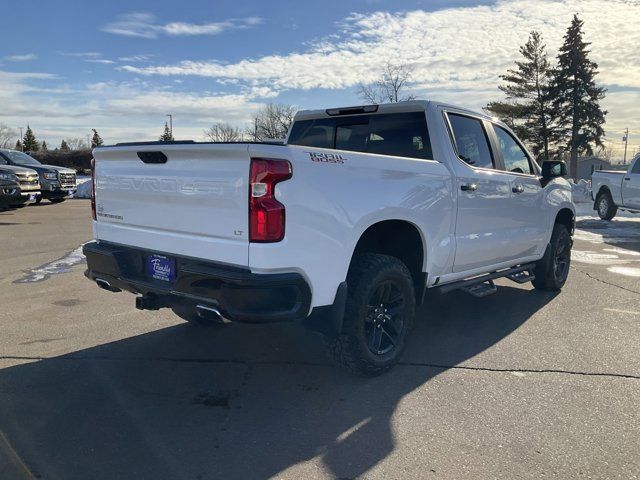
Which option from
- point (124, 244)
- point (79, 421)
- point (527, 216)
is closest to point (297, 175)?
point (124, 244)

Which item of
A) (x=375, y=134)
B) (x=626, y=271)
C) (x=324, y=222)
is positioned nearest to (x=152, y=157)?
(x=324, y=222)

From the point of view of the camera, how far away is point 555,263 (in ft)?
22.0

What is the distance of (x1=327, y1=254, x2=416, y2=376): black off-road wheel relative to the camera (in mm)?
3797

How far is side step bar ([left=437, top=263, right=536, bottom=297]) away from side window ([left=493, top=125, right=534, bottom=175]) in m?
1.08

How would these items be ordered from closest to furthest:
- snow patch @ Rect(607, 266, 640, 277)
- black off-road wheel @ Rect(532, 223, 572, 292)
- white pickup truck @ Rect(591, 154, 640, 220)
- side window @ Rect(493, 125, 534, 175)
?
side window @ Rect(493, 125, 534, 175) → black off-road wheel @ Rect(532, 223, 572, 292) → snow patch @ Rect(607, 266, 640, 277) → white pickup truck @ Rect(591, 154, 640, 220)

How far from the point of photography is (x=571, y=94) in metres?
44.0

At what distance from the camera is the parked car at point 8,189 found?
1516cm

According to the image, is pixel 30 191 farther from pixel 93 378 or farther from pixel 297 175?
pixel 297 175

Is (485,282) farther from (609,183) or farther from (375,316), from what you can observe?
(609,183)

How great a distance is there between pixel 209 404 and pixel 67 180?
58.9ft

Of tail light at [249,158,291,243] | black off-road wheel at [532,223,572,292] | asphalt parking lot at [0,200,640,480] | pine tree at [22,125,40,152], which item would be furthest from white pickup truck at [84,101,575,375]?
pine tree at [22,125,40,152]

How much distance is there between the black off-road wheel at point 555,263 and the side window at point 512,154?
108cm

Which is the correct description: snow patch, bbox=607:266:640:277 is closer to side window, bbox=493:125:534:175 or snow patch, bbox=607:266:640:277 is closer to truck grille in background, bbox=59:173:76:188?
side window, bbox=493:125:534:175

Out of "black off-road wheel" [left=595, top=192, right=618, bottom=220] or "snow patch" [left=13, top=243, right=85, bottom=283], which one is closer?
"snow patch" [left=13, top=243, right=85, bottom=283]
